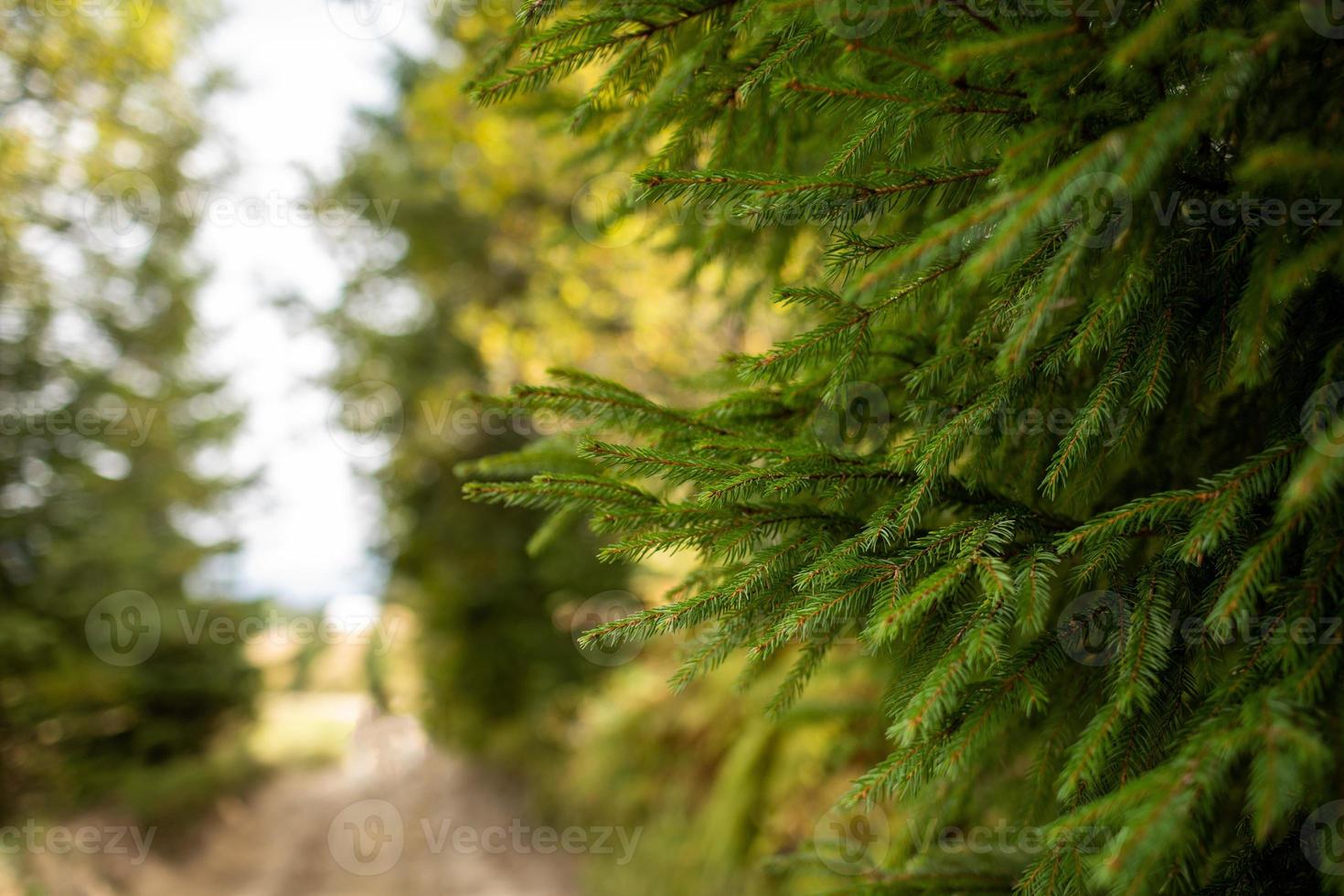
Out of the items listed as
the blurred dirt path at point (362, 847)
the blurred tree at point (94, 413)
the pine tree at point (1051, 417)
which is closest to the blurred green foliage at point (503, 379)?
the blurred dirt path at point (362, 847)

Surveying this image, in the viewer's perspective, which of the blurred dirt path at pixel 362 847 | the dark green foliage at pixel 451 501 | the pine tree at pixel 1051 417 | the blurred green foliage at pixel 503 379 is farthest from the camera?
the dark green foliage at pixel 451 501

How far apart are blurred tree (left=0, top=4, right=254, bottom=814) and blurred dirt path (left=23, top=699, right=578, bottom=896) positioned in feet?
4.05

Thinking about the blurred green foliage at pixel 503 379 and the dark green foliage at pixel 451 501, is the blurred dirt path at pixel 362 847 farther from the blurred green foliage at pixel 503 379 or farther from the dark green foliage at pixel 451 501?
the dark green foliage at pixel 451 501

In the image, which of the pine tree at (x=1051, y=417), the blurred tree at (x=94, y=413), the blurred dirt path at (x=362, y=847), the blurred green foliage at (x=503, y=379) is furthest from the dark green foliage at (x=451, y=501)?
the pine tree at (x=1051, y=417)

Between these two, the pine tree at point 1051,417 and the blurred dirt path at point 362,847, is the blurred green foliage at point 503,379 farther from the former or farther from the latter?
the pine tree at point 1051,417

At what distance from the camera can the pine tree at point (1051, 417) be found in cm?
89

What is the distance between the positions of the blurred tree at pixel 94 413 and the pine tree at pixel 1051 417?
27.7 ft

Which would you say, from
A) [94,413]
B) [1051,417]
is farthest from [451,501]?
[1051,417]

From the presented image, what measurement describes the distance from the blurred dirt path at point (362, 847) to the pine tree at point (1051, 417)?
675 centimetres

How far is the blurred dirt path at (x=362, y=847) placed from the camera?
6992 millimetres

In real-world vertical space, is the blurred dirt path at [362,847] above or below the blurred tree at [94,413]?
below

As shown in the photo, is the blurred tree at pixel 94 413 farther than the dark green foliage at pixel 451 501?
No

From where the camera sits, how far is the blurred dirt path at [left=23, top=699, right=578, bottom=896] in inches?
275

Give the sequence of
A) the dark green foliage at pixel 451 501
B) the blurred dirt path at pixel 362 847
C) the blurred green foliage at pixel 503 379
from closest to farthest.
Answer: the blurred green foliage at pixel 503 379 → the blurred dirt path at pixel 362 847 → the dark green foliage at pixel 451 501
